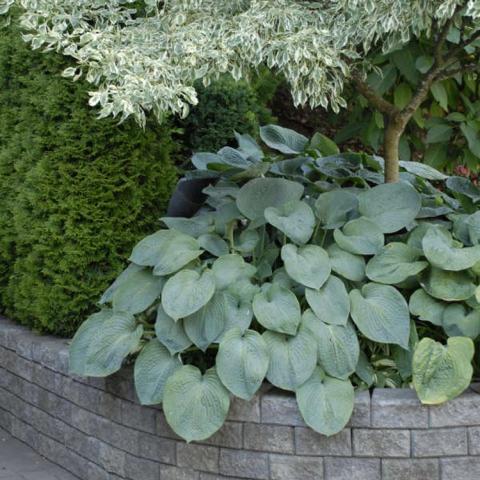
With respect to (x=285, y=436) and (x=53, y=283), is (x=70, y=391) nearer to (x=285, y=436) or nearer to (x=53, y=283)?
(x=53, y=283)

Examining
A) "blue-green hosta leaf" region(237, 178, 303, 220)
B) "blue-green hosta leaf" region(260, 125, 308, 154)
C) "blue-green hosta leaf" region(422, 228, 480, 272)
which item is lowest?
"blue-green hosta leaf" region(422, 228, 480, 272)

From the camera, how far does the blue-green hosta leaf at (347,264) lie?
349cm

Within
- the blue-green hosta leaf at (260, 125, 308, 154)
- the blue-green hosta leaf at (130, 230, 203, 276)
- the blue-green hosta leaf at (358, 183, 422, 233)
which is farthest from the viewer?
the blue-green hosta leaf at (260, 125, 308, 154)

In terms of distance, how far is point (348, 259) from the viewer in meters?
3.54

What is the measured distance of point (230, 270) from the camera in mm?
3553

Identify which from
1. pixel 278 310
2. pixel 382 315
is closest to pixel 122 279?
pixel 278 310

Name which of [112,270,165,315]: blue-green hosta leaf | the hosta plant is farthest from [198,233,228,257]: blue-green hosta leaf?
[112,270,165,315]: blue-green hosta leaf

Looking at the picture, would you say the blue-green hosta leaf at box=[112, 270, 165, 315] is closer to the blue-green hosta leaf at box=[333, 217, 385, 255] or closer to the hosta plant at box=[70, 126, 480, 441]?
the hosta plant at box=[70, 126, 480, 441]

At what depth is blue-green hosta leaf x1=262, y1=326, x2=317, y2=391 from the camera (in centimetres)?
317

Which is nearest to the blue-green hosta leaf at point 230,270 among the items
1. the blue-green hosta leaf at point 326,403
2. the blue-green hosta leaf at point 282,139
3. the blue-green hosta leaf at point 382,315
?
the blue-green hosta leaf at point 382,315

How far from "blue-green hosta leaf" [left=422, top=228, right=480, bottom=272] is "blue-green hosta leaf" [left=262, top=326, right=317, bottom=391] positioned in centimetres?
59

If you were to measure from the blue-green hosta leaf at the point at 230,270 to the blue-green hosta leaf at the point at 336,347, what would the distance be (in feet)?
1.27

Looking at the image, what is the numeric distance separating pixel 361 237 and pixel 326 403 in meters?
0.80

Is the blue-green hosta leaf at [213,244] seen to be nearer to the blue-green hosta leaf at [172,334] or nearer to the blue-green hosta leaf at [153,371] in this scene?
the blue-green hosta leaf at [172,334]
